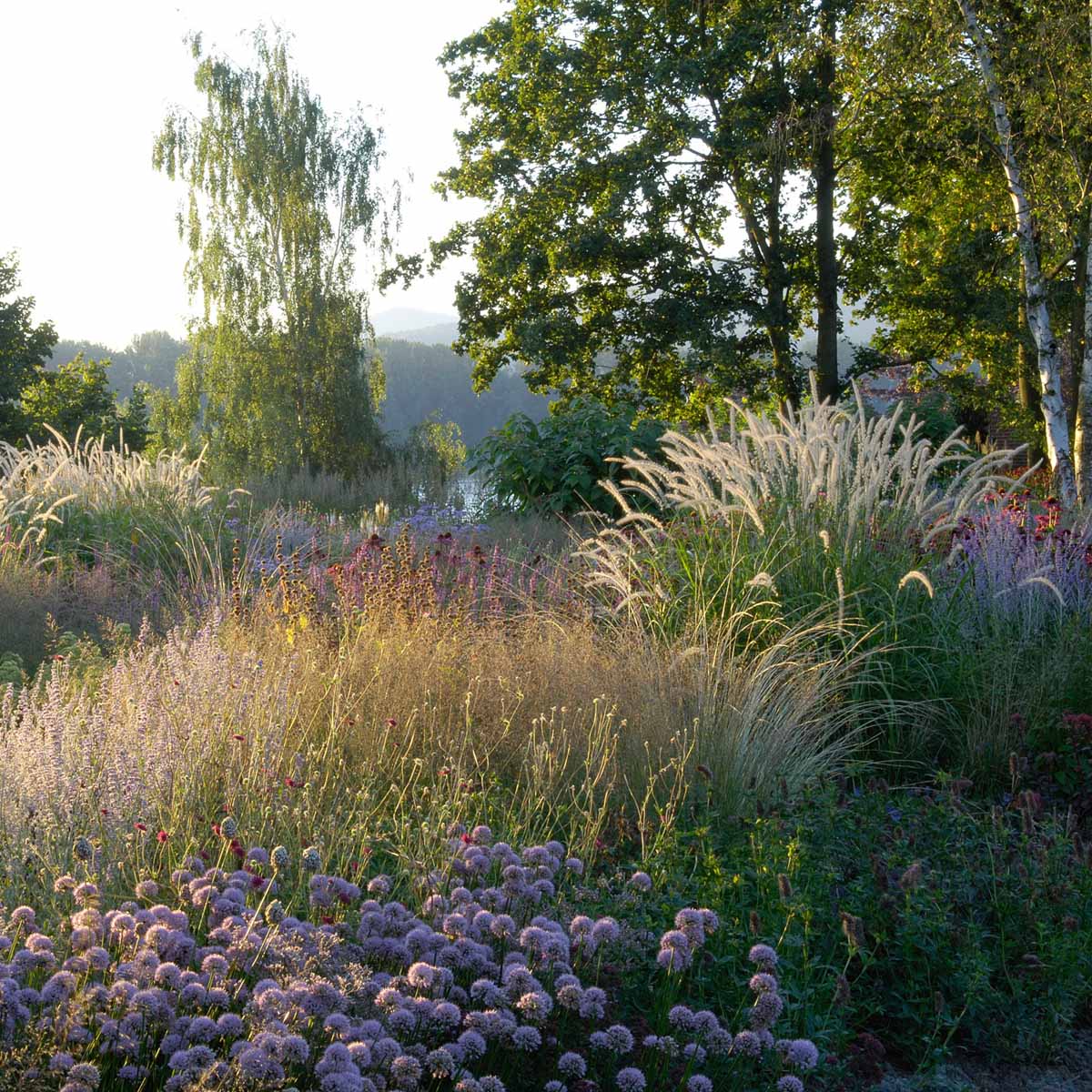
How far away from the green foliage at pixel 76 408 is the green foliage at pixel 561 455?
1341 centimetres

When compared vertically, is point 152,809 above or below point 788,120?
below

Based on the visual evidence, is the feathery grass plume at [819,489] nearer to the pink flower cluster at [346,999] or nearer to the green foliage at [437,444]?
the pink flower cluster at [346,999]

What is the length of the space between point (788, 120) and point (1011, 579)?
455 inches

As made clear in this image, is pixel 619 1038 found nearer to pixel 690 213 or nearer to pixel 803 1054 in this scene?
pixel 803 1054

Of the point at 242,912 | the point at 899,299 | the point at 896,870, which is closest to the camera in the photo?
the point at 242,912

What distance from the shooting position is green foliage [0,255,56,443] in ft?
74.7

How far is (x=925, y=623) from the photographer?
16.9 feet

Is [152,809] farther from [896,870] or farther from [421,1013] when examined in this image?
[896,870]

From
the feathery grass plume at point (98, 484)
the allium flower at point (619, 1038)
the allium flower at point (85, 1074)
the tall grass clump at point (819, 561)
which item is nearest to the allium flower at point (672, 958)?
the allium flower at point (619, 1038)

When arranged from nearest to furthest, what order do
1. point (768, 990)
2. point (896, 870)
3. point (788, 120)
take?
point (768, 990)
point (896, 870)
point (788, 120)

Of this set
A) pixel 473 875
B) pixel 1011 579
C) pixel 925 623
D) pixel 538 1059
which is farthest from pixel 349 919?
pixel 1011 579

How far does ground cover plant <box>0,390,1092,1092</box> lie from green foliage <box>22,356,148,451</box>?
18484 millimetres

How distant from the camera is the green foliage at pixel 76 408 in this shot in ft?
76.7

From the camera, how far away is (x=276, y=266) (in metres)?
22.7
